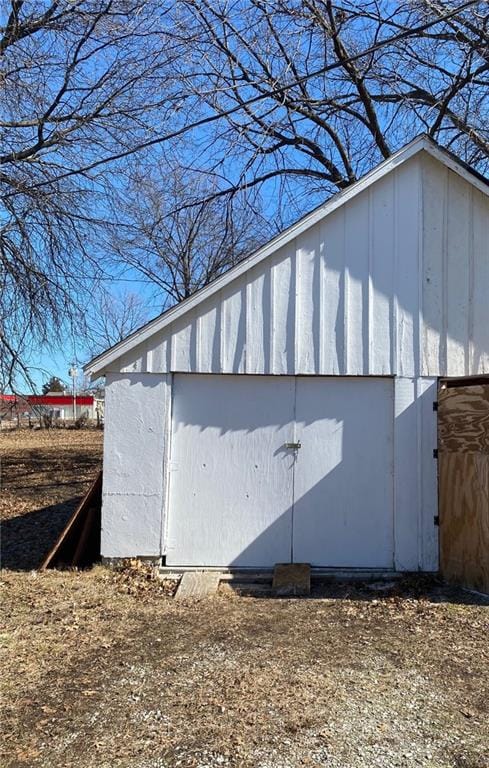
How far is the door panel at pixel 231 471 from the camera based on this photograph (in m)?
6.83

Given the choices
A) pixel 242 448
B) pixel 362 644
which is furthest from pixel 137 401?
pixel 362 644

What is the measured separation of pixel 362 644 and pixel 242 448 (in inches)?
109

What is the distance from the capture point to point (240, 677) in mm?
4082

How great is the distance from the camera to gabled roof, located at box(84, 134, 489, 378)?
6.70 meters

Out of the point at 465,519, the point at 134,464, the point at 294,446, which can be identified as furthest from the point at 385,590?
the point at 134,464

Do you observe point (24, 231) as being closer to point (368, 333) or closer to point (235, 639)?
point (368, 333)

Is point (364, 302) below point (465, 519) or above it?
above

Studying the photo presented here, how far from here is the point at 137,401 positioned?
688cm

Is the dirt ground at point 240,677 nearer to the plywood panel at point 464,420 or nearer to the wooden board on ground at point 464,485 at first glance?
the wooden board on ground at point 464,485

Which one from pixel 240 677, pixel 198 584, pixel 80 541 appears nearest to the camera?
pixel 240 677

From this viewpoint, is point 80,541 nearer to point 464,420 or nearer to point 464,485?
point 464,485

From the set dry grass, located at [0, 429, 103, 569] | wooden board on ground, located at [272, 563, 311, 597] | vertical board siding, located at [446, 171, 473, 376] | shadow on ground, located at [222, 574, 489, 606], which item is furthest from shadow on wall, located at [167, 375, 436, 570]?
dry grass, located at [0, 429, 103, 569]

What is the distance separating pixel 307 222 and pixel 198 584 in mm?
4222

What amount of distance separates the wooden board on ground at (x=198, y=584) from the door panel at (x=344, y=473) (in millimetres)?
1007
